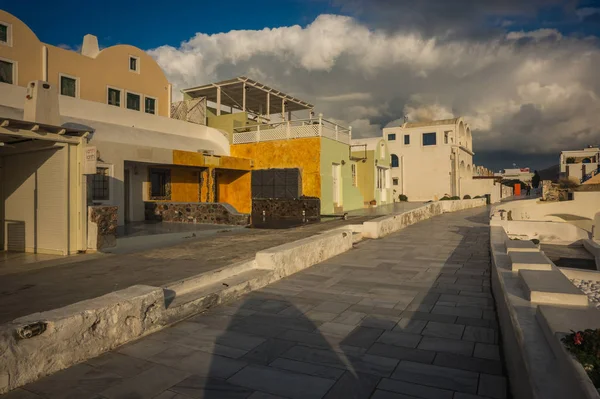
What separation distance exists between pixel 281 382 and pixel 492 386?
166cm

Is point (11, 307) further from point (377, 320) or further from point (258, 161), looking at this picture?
point (258, 161)

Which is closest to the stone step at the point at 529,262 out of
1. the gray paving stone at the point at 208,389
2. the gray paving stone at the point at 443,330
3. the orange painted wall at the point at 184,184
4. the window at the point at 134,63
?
the gray paving stone at the point at 443,330

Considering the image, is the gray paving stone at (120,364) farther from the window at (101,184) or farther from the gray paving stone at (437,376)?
the window at (101,184)

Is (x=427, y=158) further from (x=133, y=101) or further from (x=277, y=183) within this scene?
(x=133, y=101)

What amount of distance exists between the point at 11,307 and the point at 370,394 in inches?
177

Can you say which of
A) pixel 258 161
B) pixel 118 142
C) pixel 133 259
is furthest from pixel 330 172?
pixel 133 259

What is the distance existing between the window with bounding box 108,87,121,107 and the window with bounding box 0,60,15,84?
4165 millimetres

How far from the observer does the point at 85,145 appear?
8789 mm

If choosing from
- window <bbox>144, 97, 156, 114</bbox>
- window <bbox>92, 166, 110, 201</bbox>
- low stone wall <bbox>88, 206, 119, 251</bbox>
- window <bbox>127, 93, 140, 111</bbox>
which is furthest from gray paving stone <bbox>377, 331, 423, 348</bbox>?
window <bbox>144, 97, 156, 114</bbox>

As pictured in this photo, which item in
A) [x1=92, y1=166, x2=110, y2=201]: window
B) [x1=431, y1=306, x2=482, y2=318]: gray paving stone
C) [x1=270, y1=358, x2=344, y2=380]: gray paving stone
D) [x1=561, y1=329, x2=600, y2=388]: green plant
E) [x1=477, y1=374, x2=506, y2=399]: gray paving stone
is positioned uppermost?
[x1=92, y1=166, x2=110, y2=201]: window

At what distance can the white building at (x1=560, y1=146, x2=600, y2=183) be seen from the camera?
53144 mm

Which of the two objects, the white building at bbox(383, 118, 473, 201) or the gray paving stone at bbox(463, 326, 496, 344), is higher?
the white building at bbox(383, 118, 473, 201)

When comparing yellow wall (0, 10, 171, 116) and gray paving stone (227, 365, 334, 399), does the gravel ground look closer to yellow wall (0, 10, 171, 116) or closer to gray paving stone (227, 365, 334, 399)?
gray paving stone (227, 365, 334, 399)

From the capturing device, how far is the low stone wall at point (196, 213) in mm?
15036
